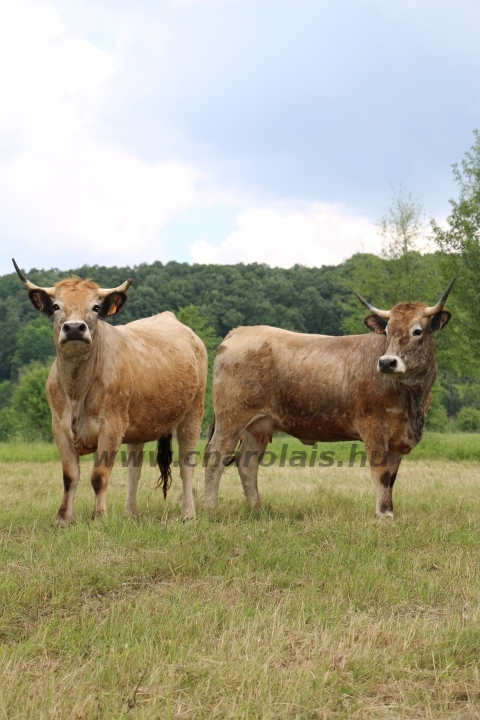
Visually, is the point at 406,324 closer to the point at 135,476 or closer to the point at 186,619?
the point at 135,476

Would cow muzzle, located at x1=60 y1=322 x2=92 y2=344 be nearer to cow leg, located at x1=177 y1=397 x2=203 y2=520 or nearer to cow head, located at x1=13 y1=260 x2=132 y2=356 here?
cow head, located at x1=13 y1=260 x2=132 y2=356

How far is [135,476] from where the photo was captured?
7.91 metres

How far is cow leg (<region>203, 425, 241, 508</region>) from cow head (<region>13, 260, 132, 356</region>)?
2.07 m

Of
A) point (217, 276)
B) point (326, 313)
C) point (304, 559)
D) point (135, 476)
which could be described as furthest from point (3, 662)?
point (217, 276)

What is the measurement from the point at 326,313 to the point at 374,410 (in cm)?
4908

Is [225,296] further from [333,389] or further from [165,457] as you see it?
[333,389]

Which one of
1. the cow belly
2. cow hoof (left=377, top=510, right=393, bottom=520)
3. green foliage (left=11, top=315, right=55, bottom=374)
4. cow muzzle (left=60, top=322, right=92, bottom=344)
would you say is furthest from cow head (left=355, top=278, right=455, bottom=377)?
green foliage (left=11, top=315, right=55, bottom=374)

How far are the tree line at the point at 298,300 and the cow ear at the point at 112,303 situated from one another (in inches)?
265

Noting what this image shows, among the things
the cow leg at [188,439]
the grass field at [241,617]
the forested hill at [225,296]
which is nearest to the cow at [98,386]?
the cow leg at [188,439]

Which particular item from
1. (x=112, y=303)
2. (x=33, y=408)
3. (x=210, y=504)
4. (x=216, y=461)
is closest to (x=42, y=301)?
(x=112, y=303)

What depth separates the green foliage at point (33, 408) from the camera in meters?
41.2

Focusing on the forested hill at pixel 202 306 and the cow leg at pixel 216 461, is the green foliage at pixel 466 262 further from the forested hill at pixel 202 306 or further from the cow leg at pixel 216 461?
the forested hill at pixel 202 306

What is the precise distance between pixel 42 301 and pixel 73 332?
77 centimetres

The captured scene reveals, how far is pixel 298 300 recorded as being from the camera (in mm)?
58750
